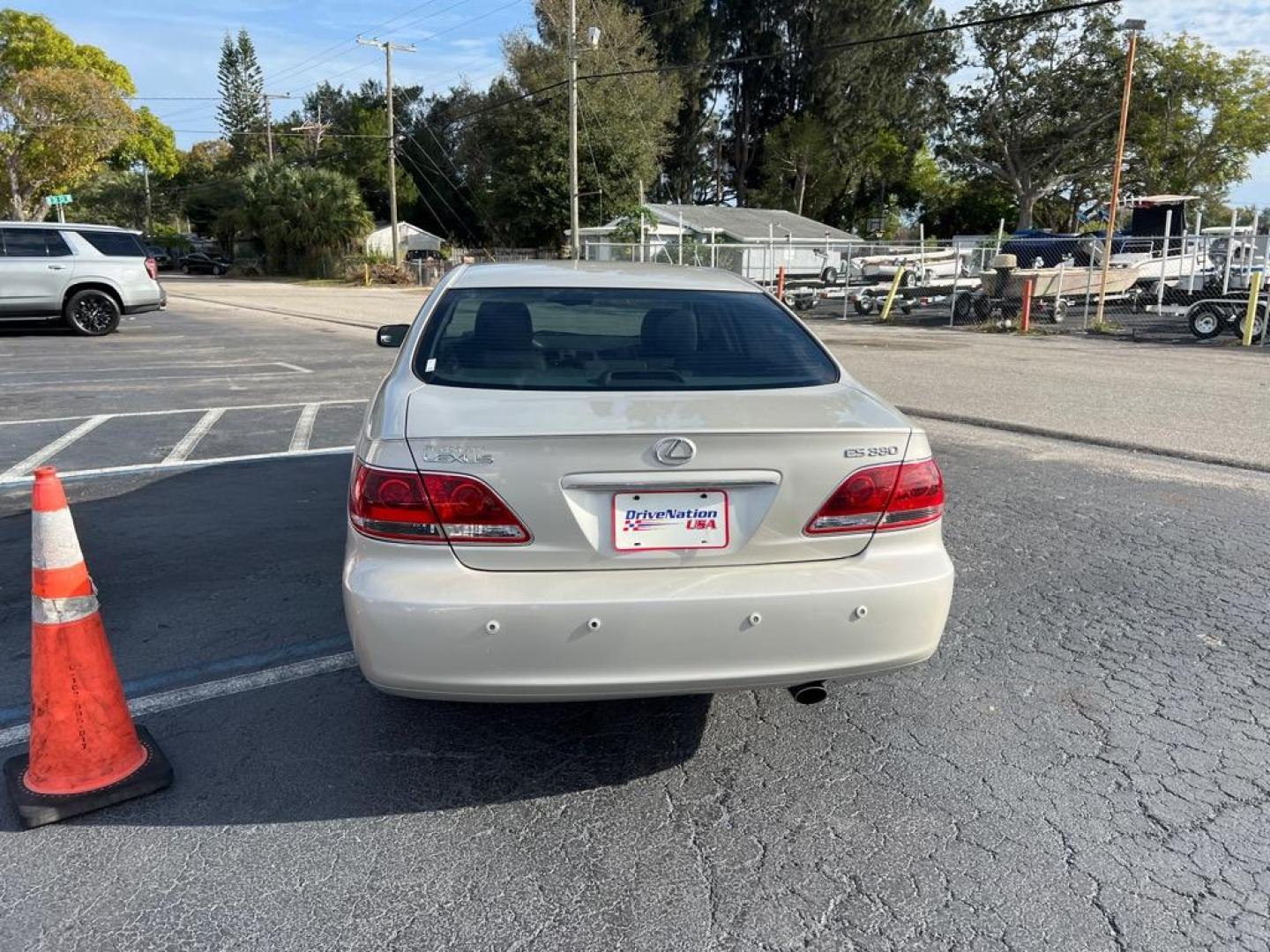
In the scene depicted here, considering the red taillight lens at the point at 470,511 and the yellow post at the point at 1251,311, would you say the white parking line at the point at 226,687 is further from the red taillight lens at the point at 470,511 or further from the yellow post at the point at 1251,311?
the yellow post at the point at 1251,311

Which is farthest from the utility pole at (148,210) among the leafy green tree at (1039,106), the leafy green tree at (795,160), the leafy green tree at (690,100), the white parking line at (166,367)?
the white parking line at (166,367)

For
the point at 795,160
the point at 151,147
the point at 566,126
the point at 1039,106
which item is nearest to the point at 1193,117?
the point at 1039,106

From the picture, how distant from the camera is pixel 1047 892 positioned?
8.11ft

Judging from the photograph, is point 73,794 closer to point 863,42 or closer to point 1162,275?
point 863,42

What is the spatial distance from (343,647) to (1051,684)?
2.82m

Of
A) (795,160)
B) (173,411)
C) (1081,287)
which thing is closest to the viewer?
(173,411)

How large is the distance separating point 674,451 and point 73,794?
6.72 feet

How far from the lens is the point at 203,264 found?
59312 mm

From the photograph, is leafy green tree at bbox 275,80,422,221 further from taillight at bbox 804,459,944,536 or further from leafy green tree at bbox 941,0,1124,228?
taillight at bbox 804,459,944,536

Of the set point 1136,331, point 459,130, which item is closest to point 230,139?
point 459,130

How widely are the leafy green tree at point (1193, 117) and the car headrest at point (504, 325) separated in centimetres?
5850

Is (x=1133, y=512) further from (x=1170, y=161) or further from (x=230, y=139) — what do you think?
(x=230, y=139)

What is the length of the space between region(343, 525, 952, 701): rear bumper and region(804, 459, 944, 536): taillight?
0.14 metres

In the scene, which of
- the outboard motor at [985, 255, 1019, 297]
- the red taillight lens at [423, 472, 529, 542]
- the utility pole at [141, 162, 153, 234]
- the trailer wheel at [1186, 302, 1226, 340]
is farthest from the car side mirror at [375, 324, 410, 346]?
the utility pole at [141, 162, 153, 234]
